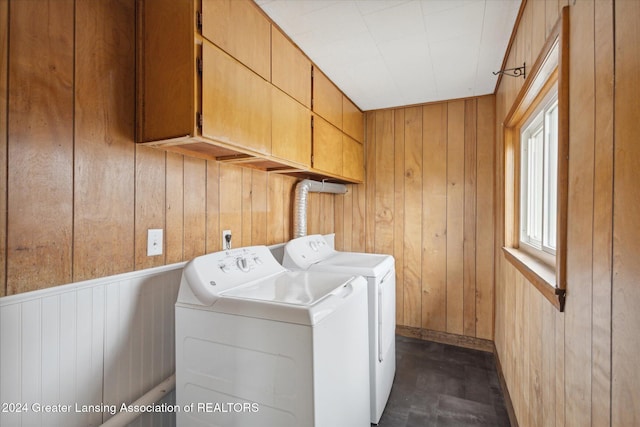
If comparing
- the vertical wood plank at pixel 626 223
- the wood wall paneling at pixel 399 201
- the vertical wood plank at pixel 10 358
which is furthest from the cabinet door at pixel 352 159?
the vertical wood plank at pixel 10 358

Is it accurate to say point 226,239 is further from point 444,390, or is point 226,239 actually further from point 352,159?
point 444,390

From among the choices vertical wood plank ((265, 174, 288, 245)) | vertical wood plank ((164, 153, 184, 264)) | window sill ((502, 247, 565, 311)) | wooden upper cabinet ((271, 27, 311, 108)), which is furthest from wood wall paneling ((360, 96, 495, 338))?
vertical wood plank ((164, 153, 184, 264))

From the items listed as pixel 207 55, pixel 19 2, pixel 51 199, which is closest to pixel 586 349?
pixel 207 55

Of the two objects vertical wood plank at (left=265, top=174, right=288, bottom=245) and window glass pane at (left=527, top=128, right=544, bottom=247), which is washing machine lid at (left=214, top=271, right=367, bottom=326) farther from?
window glass pane at (left=527, top=128, right=544, bottom=247)

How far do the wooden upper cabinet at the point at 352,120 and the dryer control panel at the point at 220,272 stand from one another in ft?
4.90

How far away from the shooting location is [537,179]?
1834 mm

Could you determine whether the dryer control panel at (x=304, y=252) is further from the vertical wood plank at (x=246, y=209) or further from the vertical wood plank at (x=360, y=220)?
the vertical wood plank at (x=360, y=220)

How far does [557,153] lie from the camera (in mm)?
999

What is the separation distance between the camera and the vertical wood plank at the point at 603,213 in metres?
0.67

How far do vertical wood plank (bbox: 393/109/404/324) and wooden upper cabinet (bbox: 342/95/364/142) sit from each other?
0.35 m

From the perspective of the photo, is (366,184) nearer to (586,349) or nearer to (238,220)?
(238,220)

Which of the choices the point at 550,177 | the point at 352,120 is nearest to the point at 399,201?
the point at 352,120

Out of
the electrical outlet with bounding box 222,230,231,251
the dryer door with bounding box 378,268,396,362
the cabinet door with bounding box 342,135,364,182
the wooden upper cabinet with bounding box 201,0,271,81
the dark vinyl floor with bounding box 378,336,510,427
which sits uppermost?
the wooden upper cabinet with bounding box 201,0,271,81

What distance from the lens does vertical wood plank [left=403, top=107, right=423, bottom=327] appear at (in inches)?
114
